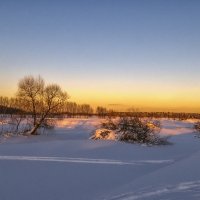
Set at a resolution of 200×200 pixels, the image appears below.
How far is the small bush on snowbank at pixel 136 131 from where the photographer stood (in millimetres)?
28328

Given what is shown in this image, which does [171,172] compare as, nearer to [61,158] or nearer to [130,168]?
[130,168]

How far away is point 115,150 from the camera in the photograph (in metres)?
21.8

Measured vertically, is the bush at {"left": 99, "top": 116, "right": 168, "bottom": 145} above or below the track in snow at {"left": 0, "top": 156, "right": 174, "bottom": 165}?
above

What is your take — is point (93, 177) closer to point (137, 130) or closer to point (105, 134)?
point (137, 130)

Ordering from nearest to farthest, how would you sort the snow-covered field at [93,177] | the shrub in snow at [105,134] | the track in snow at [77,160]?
the snow-covered field at [93,177], the track in snow at [77,160], the shrub in snow at [105,134]

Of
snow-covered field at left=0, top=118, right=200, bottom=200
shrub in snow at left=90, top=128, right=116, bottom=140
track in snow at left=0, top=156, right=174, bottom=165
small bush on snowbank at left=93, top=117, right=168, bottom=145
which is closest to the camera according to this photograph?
snow-covered field at left=0, top=118, right=200, bottom=200

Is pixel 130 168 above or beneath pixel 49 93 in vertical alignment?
beneath

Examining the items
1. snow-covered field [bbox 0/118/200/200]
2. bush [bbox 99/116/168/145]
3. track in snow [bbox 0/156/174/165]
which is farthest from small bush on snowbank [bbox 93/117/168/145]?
track in snow [bbox 0/156/174/165]

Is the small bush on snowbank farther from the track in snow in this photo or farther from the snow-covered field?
the track in snow

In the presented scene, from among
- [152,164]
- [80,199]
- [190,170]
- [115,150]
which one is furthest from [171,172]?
[115,150]

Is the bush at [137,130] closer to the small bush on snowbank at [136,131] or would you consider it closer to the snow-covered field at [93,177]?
the small bush on snowbank at [136,131]

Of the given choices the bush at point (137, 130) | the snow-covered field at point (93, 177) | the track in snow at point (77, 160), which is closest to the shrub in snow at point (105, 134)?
the bush at point (137, 130)

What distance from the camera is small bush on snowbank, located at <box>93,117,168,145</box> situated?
28.3 metres

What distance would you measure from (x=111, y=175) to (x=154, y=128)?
18065 mm
